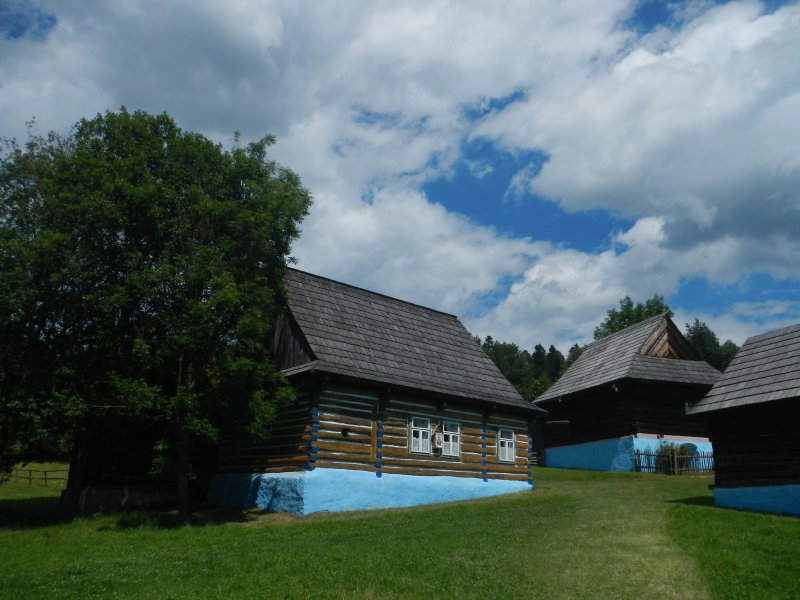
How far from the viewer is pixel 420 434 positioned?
21.1m

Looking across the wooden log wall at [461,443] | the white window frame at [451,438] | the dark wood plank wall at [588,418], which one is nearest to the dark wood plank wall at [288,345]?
the wooden log wall at [461,443]

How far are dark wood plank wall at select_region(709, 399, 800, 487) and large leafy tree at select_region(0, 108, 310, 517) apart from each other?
474 inches

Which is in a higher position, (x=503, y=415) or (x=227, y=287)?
(x=227, y=287)

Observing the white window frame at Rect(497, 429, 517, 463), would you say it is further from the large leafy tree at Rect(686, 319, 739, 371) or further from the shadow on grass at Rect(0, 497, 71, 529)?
the large leafy tree at Rect(686, 319, 739, 371)

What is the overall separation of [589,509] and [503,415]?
6503 millimetres

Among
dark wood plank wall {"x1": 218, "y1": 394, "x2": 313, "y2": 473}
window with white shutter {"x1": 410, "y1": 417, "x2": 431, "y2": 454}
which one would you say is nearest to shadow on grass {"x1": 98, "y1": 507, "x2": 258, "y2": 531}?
dark wood plank wall {"x1": 218, "y1": 394, "x2": 313, "y2": 473}

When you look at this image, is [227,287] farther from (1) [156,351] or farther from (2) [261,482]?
(2) [261,482]

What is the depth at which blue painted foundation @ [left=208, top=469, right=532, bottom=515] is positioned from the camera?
18.2 meters

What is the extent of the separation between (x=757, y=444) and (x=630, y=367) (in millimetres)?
13901

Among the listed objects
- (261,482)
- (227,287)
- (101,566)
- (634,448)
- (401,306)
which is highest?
(401,306)

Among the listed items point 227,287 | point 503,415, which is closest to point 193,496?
point 227,287

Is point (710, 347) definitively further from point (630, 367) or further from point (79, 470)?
point (79, 470)

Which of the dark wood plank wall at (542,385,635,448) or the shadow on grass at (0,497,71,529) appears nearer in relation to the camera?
the shadow on grass at (0,497,71,529)

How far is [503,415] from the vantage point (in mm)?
23812
